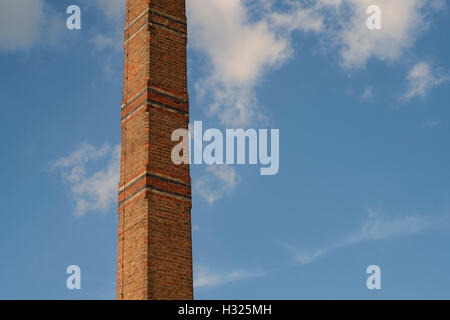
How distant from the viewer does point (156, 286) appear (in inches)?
589

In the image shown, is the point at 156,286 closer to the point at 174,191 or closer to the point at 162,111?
the point at 174,191

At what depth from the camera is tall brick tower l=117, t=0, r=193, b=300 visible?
1533cm

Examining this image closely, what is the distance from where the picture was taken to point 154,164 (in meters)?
16.1

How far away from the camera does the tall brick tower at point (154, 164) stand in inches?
603

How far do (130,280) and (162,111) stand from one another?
421 centimetres

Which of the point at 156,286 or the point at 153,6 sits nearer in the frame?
the point at 156,286
